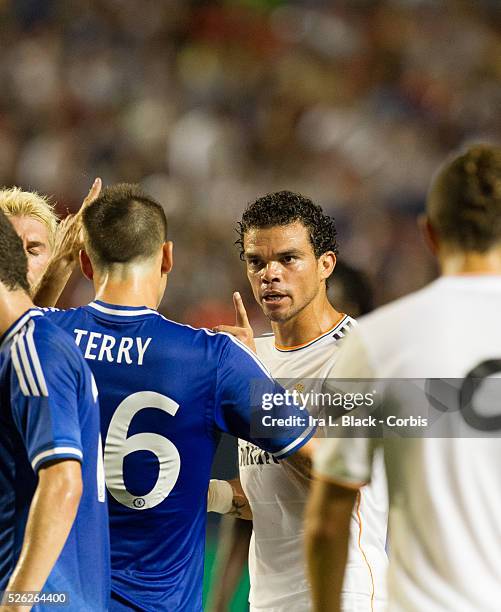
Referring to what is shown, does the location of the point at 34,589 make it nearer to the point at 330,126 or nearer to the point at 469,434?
the point at 469,434

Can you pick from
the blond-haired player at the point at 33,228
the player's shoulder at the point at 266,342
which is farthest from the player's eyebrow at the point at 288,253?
the blond-haired player at the point at 33,228

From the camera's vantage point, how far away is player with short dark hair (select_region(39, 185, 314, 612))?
2340 millimetres

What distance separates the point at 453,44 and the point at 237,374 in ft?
15.8

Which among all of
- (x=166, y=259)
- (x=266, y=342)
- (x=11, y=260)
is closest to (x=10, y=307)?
(x=11, y=260)

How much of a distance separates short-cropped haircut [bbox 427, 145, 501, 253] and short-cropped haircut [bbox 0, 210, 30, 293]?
34.8 inches

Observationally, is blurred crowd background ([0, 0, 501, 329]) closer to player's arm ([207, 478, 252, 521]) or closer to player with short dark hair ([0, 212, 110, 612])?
player's arm ([207, 478, 252, 521])

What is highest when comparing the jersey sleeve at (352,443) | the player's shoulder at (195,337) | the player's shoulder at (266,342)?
the player's shoulder at (266,342)

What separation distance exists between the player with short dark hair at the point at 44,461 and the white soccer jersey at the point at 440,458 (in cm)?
54

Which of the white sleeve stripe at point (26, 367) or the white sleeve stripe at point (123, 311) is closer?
the white sleeve stripe at point (26, 367)

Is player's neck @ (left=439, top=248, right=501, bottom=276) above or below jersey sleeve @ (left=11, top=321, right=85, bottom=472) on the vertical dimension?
above

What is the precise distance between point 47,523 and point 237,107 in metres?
5.24

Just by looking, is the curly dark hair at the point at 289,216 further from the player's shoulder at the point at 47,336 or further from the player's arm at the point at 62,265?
the player's shoulder at the point at 47,336

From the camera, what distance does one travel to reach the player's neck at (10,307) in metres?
1.88

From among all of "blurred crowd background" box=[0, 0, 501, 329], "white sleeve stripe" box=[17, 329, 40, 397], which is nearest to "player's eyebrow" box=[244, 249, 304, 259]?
"white sleeve stripe" box=[17, 329, 40, 397]
